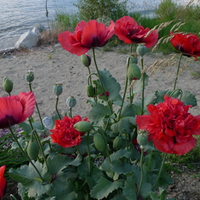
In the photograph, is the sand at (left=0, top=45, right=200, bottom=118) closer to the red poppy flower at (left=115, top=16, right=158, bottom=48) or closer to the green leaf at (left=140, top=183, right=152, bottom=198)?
the red poppy flower at (left=115, top=16, right=158, bottom=48)

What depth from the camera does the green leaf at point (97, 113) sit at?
124 centimetres

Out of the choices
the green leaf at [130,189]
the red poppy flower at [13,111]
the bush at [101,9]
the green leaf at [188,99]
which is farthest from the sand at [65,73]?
the red poppy flower at [13,111]

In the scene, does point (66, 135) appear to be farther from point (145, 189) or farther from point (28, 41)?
point (28, 41)

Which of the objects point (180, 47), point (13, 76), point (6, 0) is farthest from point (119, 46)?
point (6, 0)

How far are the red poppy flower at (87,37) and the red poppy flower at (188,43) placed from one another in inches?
13.1

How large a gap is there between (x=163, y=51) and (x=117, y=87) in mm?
3442

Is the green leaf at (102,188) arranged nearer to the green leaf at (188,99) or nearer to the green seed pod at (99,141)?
the green seed pod at (99,141)

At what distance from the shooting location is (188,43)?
1.22 metres

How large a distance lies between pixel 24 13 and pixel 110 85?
325 inches

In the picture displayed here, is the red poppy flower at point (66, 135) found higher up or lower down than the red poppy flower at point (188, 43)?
lower down

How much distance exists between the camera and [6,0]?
36.3 ft

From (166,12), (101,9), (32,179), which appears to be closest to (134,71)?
(32,179)

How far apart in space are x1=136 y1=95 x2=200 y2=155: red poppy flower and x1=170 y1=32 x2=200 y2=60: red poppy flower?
1.47ft

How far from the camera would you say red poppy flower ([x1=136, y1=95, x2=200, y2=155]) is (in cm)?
82
